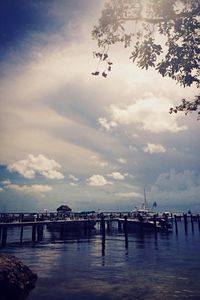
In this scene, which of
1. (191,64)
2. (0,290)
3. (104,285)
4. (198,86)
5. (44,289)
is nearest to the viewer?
(191,64)

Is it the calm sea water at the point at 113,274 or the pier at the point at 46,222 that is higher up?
the pier at the point at 46,222

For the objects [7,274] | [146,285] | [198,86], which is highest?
[198,86]

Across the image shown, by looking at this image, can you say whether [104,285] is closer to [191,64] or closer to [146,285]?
[146,285]

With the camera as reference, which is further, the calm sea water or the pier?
the pier

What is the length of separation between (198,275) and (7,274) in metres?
17.3

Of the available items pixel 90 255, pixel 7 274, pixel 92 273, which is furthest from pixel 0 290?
pixel 90 255

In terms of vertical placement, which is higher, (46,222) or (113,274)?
(46,222)

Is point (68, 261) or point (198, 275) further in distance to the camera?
point (68, 261)

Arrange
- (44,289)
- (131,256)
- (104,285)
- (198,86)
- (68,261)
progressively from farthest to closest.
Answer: (131,256), (68,261), (104,285), (44,289), (198,86)

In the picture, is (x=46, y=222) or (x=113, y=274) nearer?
(x=113, y=274)

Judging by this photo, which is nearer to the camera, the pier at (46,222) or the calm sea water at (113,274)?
the calm sea water at (113,274)

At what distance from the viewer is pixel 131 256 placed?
37969mm

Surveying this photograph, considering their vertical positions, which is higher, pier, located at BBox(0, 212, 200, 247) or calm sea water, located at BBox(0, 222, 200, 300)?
pier, located at BBox(0, 212, 200, 247)

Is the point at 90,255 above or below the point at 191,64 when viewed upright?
below
